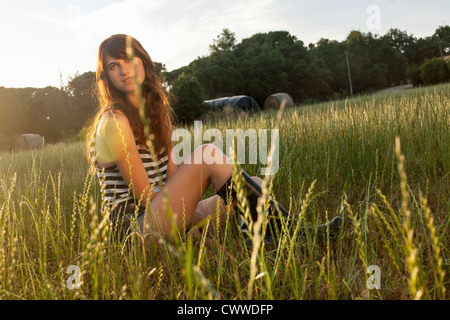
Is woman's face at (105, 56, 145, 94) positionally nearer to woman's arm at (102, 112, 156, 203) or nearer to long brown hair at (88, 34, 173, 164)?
long brown hair at (88, 34, 173, 164)

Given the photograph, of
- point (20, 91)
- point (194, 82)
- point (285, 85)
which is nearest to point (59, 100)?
point (20, 91)

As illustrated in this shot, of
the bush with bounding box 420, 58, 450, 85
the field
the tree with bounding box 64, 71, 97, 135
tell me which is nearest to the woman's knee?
the field

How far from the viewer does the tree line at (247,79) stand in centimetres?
1658

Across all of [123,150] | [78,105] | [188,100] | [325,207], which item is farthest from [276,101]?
[123,150]

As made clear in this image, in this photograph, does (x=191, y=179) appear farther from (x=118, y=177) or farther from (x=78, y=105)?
(x=78, y=105)

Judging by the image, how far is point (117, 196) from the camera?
1899 mm

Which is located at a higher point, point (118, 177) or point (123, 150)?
point (123, 150)

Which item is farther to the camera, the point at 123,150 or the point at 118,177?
the point at 118,177

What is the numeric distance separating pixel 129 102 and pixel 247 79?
19.1 meters

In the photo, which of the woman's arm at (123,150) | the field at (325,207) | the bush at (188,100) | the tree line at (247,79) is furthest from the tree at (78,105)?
the woman's arm at (123,150)

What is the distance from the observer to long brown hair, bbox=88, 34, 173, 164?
1855mm

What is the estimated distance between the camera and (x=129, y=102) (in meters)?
1.93
